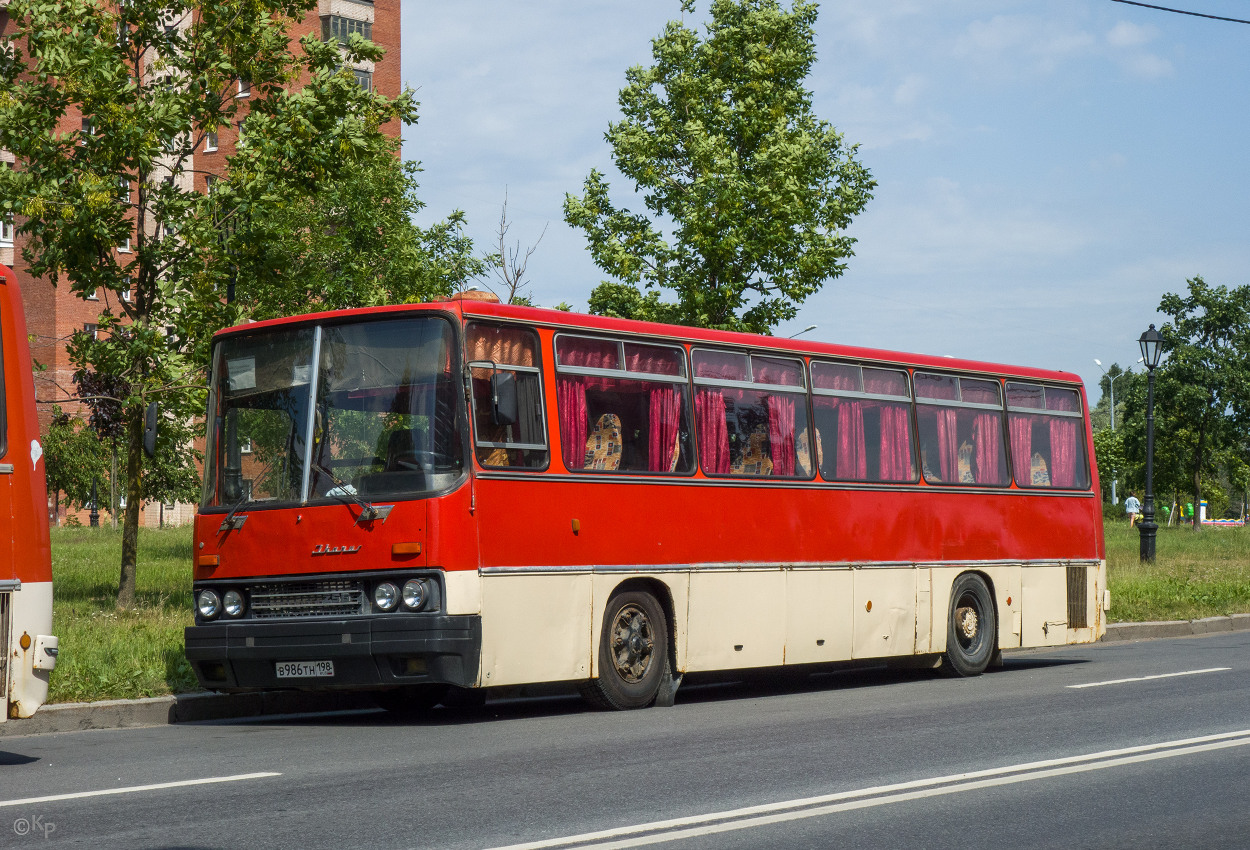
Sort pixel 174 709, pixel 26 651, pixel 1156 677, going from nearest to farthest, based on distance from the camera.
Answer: pixel 26 651, pixel 174 709, pixel 1156 677

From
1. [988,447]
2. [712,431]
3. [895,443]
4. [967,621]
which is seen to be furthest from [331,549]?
[988,447]

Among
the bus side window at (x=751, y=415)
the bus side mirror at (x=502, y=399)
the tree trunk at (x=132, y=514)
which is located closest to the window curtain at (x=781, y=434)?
the bus side window at (x=751, y=415)

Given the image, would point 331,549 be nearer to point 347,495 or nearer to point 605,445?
point 347,495

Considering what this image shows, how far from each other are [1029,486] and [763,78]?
699 inches

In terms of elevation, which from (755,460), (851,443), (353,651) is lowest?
(353,651)

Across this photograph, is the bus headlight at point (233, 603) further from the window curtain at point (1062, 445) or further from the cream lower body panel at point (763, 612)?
the window curtain at point (1062, 445)

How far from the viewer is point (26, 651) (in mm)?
8992

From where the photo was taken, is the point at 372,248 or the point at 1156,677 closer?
the point at 1156,677

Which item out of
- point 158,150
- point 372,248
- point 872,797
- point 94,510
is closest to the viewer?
point 872,797

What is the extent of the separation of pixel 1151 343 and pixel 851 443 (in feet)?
62.8

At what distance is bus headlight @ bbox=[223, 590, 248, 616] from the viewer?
37.7 feet

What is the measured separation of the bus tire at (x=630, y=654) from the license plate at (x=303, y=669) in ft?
7.44

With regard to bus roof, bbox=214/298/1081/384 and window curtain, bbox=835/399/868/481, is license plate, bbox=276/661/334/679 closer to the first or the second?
bus roof, bbox=214/298/1081/384

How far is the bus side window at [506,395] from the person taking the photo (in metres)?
11.3
